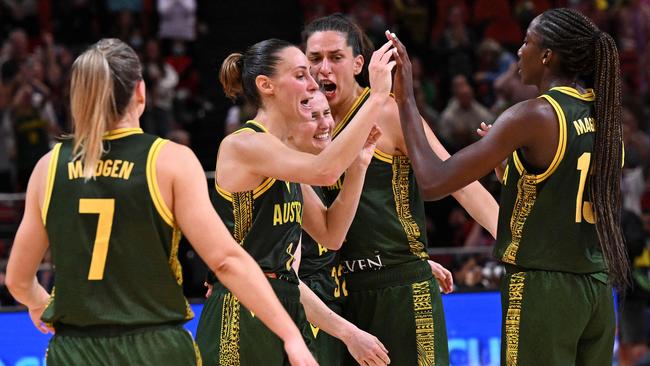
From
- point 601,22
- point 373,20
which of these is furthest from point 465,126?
point 601,22

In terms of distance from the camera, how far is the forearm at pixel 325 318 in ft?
16.1

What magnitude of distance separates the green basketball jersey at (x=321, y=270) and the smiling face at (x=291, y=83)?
0.67 meters

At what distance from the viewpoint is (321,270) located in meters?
5.49

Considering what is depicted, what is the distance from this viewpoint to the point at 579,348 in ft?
14.8

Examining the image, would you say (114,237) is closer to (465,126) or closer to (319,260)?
(319,260)

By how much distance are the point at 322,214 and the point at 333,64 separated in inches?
35.3

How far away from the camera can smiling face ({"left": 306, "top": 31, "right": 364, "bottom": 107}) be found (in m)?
5.50

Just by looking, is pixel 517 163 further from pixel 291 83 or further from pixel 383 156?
pixel 291 83

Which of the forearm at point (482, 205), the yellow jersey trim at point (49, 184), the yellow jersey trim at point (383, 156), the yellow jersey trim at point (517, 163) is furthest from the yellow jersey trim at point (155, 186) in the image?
the forearm at point (482, 205)

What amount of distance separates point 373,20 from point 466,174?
420 inches

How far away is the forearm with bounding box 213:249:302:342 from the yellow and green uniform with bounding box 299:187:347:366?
5.49 ft

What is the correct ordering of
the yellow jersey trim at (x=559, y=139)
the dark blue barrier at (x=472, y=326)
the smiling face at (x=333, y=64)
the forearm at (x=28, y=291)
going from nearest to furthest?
the forearm at (x=28, y=291), the yellow jersey trim at (x=559, y=139), the smiling face at (x=333, y=64), the dark blue barrier at (x=472, y=326)

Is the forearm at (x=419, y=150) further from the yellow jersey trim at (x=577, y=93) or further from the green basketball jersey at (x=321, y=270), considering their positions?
the green basketball jersey at (x=321, y=270)

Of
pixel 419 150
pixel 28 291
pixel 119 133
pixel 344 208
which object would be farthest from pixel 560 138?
pixel 28 291
